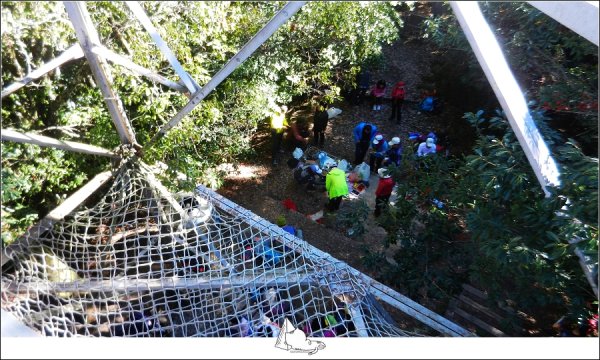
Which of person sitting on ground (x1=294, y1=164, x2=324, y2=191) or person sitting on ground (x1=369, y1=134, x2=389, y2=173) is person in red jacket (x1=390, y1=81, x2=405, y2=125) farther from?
person sitting on ground (x1=294, y1=164, x2=324, y2=191)

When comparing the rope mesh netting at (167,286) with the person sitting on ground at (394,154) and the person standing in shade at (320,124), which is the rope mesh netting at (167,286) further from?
the person standing in shade at (320,124)

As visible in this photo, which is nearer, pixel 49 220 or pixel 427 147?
pixel 49 220

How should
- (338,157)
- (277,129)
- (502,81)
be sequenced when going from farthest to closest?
(338,157), (277,129), (502,81)

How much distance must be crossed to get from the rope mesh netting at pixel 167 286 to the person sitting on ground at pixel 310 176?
2.84 meters

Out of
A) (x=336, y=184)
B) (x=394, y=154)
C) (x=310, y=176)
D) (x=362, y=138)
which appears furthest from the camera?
(x=362, y=138)

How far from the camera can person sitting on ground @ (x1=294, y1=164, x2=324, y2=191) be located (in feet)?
24.1

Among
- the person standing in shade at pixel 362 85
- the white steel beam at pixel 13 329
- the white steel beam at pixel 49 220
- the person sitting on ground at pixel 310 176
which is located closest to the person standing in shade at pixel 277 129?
the person sitting on ground at pixel 310 176

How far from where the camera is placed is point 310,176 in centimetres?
736

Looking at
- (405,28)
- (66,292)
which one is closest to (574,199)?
(66,292)

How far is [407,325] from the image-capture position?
4727 mm

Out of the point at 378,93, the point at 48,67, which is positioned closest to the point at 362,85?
the point at 378,93

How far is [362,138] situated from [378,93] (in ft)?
5.94

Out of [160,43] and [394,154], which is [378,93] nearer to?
[394,154]

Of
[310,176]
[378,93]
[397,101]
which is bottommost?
[310,176]
